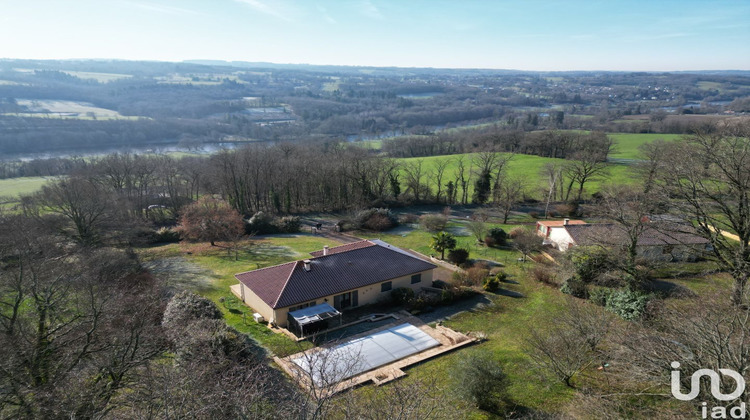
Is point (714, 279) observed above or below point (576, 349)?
below

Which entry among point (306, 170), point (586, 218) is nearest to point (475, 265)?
point (586, 218)

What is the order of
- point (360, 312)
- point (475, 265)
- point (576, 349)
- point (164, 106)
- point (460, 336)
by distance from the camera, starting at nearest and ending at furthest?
point (576, 349) → point (460, 336) → point (360, 312) → point (475, 265) → point (164, 106)

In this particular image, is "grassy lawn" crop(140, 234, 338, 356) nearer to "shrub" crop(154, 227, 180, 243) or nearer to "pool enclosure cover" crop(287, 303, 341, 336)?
"pool enclosure cover" crop(287, 303, 341, 336)

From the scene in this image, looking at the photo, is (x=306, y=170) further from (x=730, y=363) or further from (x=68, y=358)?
(x=730, y=363)

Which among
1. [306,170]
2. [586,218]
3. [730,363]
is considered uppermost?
[730,363]

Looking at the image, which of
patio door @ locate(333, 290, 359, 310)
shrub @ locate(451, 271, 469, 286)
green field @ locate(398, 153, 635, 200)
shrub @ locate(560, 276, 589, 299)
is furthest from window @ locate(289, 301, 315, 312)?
green field @ locate(398, 153, 635, 200)

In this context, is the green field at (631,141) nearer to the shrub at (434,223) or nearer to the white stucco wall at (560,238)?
the white stucco wall at (560,238)
